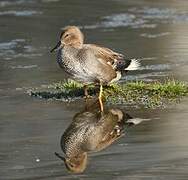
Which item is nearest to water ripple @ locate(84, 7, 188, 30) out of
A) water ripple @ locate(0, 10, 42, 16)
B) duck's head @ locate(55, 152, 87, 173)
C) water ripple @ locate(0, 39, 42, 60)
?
water ripple @ locate(0, 10, 42, 16)

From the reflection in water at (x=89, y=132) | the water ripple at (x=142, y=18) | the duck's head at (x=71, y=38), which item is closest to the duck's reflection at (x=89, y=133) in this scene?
the reflection in water at (x=89, y=132)

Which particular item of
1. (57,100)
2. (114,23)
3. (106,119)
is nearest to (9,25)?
(114,23)

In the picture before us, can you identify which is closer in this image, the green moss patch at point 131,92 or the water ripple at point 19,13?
the green moss patch at point 131,92

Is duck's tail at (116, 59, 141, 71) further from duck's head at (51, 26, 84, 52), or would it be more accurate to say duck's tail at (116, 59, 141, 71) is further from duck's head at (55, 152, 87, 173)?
duck's head at (55, 152, 87, 173)

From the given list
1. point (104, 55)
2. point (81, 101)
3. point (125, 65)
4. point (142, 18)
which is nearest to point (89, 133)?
point (81, 101)

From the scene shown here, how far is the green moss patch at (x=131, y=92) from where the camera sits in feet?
34.6

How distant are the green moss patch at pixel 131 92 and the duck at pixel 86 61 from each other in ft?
0.76

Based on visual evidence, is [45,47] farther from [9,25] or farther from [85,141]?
[85,141]

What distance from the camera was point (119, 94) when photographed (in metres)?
11.0

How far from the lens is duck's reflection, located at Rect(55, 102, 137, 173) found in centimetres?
807

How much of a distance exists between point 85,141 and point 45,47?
22.1 feet

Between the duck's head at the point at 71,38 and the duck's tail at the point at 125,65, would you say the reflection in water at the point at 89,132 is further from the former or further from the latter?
the duck's head at the point at 71,38

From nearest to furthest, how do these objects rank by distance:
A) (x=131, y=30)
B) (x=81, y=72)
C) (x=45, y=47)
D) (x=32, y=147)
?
(x=32, y=147) → (x=81, y=72) → (x=45, y=47) → (x=131, y=30)

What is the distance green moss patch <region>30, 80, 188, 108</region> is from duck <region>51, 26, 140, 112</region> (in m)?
0.23
